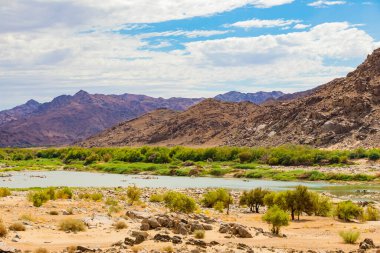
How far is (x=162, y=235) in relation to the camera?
22.3m

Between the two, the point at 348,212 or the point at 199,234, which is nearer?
the point at 199,234

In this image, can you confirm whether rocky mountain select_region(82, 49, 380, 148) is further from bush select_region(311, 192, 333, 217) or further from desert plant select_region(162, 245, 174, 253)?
desert plant select_region(162, 245, 174, 253)

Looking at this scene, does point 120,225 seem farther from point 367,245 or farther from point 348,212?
point 348,212

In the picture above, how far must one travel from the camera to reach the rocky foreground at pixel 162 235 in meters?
20.8

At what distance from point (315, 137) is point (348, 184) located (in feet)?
195

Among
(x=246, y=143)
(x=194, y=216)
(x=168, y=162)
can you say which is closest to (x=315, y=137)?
(x=246, y=143)

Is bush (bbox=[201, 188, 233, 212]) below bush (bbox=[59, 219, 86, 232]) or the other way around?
below

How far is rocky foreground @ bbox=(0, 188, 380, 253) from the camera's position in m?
20.8

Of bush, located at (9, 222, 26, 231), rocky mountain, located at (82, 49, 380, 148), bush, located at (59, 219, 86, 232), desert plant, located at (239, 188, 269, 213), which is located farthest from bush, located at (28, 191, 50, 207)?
rocky mountain, located at (82, 49, 380, 148)

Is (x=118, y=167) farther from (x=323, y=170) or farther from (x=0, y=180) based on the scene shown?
(x=323, y=170)

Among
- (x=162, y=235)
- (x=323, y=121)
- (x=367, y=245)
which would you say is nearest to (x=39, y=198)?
(x=162, y=235)

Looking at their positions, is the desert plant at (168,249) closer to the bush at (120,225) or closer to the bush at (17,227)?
the bush at (120,225)

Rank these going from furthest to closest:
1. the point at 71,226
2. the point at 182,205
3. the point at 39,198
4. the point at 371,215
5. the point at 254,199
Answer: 1. the point at 254,199
2. the point at 39,198
3. the point at 371,215
4. the point at 182,205
5. the point at 71,226

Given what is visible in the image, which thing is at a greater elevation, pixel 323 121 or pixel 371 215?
pixel 323 121
